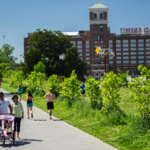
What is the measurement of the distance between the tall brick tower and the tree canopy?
70.0 meters

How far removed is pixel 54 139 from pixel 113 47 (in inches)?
4875

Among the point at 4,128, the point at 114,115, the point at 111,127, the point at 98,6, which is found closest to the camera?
the point at 4,128

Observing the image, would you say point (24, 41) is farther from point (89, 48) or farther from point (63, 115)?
point (63, 115)

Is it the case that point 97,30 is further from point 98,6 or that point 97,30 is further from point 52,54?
point 52,54

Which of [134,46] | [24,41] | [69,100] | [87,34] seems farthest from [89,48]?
[69,100]

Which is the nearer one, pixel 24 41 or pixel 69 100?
pixel 69 100

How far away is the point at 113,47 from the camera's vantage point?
131 m

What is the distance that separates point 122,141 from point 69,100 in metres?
9.87

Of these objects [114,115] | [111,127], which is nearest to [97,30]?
[114,115]

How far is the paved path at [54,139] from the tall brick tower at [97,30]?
115699mm

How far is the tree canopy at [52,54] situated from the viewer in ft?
178

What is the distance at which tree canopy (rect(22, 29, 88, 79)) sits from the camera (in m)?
54.4

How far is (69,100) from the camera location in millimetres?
19000

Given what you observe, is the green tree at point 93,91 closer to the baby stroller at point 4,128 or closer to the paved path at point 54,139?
the paved path at point 54,139
